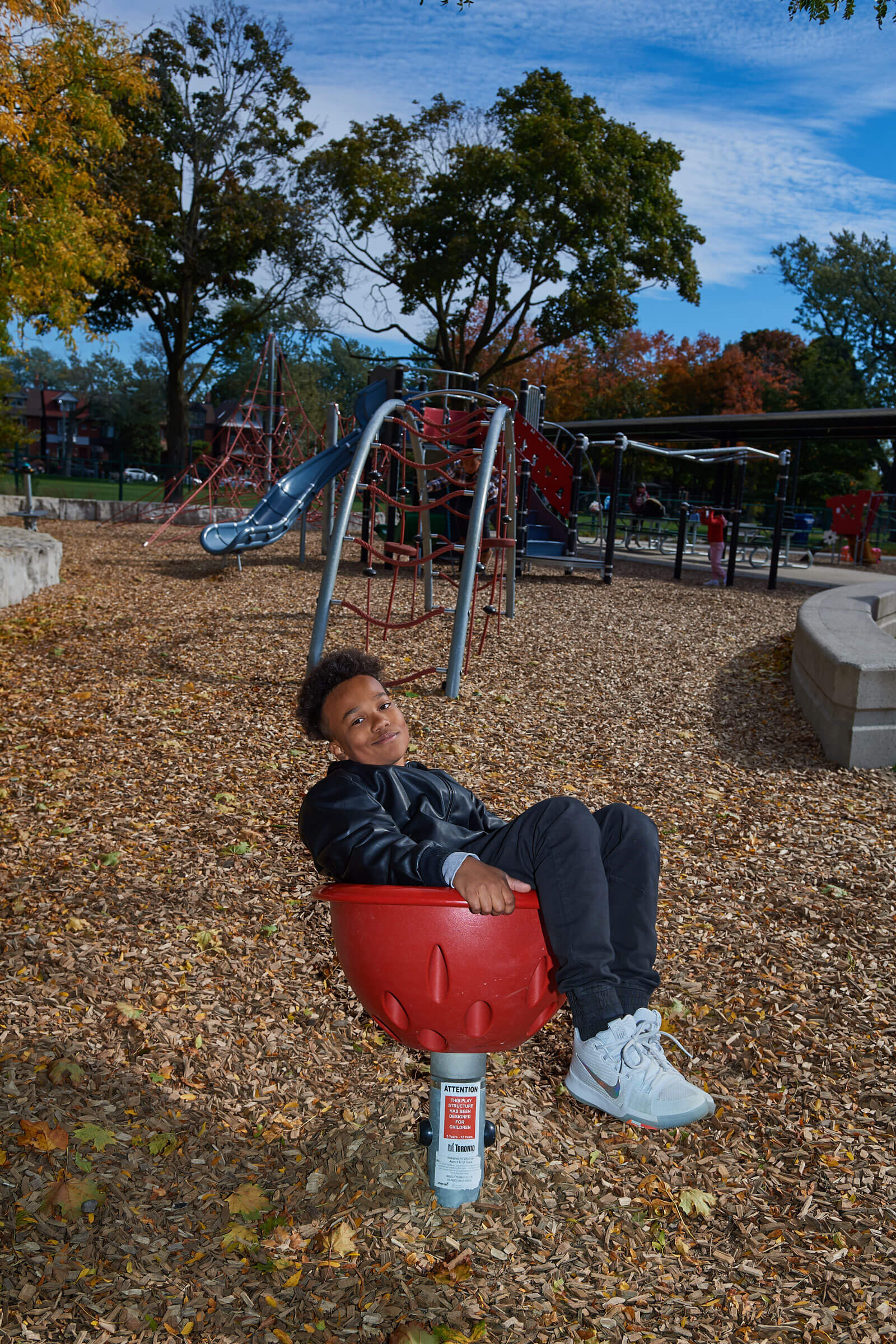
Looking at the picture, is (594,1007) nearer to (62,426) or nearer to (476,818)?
(476,818)

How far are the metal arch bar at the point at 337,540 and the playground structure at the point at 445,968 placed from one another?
12.6 feet

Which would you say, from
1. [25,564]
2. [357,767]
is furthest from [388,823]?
[25,564]

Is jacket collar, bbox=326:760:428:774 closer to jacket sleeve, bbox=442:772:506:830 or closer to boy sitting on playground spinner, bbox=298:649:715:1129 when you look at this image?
boy sitting on playground spinner, bbox=298:649:715:1129

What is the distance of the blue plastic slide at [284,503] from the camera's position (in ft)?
35.8

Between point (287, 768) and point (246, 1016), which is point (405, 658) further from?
point (246, 1016)

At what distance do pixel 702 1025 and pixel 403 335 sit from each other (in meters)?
26.1

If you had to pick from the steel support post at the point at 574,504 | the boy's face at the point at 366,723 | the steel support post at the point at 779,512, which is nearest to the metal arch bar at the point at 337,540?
the boy's face at the point at 366,723

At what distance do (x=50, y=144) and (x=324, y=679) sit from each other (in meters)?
12.1

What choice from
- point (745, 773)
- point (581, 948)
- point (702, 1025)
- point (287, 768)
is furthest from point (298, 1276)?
point (745, 773)

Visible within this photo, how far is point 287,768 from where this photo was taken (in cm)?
462

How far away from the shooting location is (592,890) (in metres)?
1.98

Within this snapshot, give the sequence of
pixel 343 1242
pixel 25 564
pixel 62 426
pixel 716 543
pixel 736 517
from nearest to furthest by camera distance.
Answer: pixel 343 1242 → pixel 25 564 → pixel 736 517 → pixel 716 543 → pixel 62 426

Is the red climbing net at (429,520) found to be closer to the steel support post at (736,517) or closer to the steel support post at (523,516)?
the steel support post at (523,516)

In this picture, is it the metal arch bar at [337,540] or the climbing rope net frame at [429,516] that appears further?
the climbing rope net frame at [429,516]
